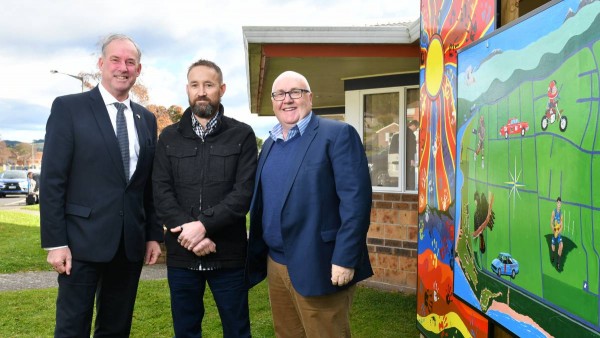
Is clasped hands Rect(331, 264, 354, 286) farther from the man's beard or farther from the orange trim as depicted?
the orange trim

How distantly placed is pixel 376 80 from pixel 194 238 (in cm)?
513

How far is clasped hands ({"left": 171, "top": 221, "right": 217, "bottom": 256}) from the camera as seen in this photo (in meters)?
3.20

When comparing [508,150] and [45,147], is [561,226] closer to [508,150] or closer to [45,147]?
[508,150]

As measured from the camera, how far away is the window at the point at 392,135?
747 centimetres

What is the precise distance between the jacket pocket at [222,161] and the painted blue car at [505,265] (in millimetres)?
1570

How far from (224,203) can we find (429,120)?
1.73 m

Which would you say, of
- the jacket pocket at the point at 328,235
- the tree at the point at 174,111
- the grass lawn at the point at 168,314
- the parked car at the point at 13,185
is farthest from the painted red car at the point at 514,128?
the tree at the point at 174,111

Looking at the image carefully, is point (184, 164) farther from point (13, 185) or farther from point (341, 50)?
point (13, 185)

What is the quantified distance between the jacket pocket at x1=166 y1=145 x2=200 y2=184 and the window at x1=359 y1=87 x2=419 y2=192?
15.0 feet

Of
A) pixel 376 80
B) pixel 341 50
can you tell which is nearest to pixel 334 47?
pixel 341 50

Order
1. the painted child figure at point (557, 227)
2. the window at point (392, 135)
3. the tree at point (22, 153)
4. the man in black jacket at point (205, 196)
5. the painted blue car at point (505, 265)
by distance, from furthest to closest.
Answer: the tree at point (22, 153) → the window at point (392, 135) → the man in black jacket at point (205, 196) → the painted blue car at point (505, 265) → the painted child figure at point (557, 227)

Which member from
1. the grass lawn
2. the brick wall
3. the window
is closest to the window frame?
the window

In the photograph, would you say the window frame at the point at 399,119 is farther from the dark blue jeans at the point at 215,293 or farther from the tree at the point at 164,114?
the tree at the point at 164,114

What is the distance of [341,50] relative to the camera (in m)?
6.23
